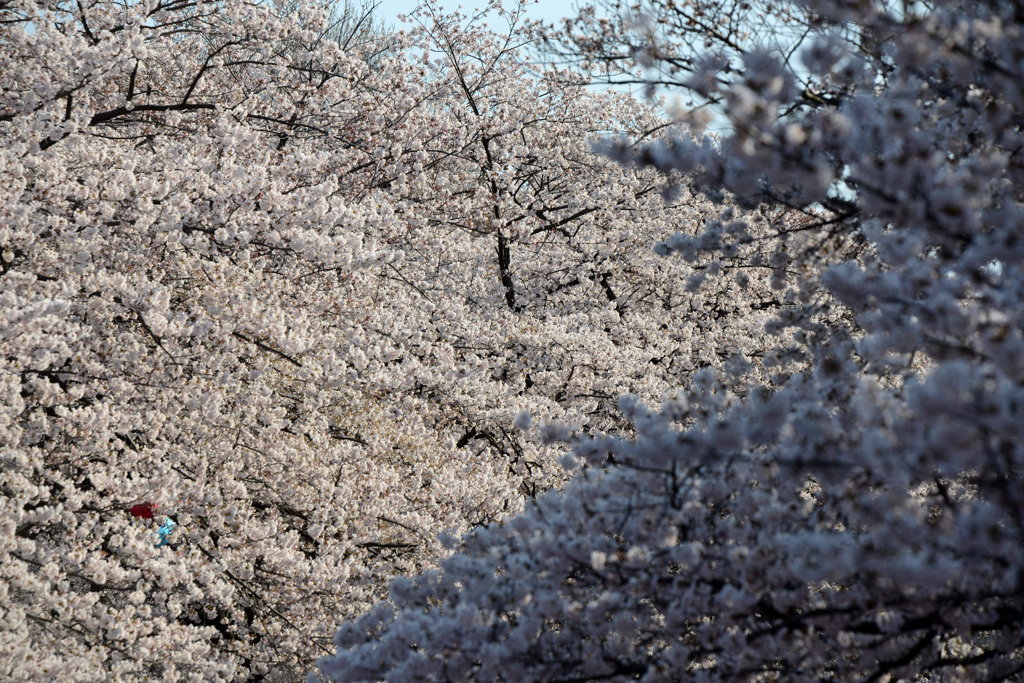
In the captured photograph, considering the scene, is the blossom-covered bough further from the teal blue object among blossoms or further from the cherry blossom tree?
the teal blue object among blossoms

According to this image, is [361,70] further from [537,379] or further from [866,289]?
[866,289]

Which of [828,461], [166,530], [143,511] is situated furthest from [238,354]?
[828,461]

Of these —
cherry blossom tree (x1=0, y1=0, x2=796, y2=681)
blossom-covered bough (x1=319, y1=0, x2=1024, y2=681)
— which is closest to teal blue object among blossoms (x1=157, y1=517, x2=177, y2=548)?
cherry blossom tree (x1=0, y1=0, x2=796, y2=681)

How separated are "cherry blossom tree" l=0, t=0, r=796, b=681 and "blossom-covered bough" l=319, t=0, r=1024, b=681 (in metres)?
1.09

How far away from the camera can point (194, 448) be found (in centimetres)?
897

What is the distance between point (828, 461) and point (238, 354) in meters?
6.69

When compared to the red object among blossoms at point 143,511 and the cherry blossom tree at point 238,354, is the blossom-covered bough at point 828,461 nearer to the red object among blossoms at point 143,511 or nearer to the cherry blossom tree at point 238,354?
the cherry blossom tree at point 238,354

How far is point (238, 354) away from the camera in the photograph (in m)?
8.65

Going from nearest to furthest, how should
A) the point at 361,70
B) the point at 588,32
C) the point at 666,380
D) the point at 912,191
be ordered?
1. the point at 912,191
2. the point at 588,32
3. the point at 361,70
4. the point at 666,380

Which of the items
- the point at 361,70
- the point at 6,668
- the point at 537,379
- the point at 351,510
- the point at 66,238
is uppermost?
the point at 361,70

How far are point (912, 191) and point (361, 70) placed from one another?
9886 mm

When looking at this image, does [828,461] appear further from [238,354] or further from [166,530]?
[166,530]

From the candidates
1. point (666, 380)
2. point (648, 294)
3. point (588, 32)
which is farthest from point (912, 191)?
point (648, 294)

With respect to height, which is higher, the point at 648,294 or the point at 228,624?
the point at 648,294
